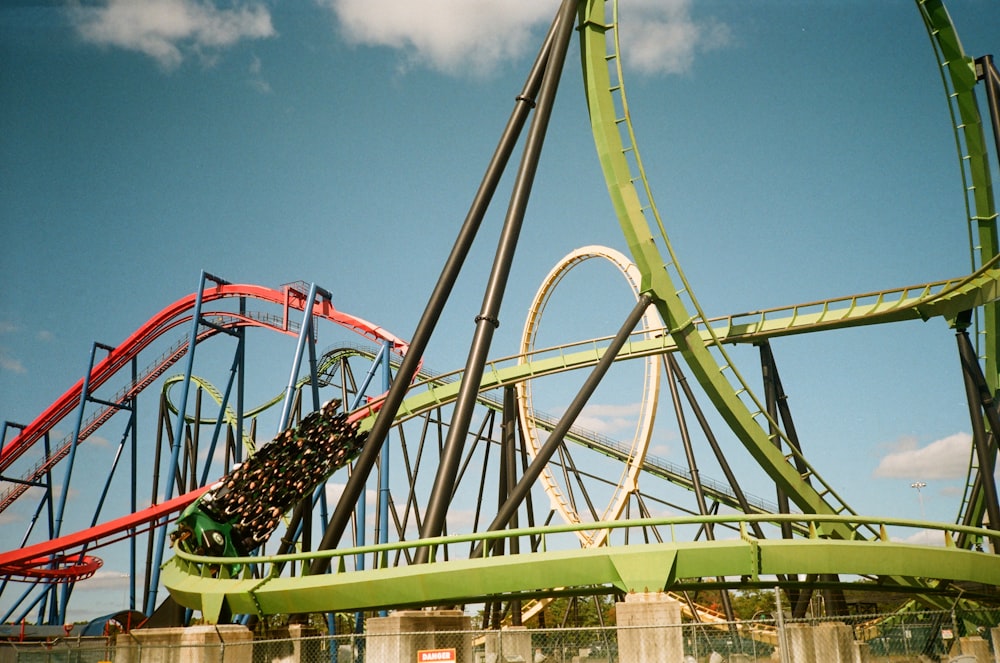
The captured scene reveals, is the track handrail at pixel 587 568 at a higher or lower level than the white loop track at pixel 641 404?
lower

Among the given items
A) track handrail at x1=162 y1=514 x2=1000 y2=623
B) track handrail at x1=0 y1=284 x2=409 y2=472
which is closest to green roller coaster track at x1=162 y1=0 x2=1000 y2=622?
track handrail at x1=162 y1=514 x2=1000 y2=623

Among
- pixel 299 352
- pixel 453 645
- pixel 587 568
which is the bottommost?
pixel 453 645

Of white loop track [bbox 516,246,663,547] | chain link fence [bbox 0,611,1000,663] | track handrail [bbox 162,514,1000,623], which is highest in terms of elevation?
white loop track [bbox 516,246,663,547]

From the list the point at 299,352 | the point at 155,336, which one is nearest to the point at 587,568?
the point at 299,352

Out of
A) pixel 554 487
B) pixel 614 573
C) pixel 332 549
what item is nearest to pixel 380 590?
pixel 332 549

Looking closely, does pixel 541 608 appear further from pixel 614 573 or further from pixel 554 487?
pixel 614 573

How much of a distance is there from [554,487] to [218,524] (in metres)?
12.7

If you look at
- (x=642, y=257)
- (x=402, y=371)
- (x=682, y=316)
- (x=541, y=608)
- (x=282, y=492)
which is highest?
(x=642, y=257)

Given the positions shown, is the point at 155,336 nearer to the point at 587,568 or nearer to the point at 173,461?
the point at 173,461

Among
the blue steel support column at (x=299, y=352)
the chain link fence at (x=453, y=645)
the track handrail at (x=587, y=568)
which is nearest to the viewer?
the chain link fence at (x=453, y=645)

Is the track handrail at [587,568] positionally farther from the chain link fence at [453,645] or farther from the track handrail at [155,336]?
Answer: the track handrail at [155,336]

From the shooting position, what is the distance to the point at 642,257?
12.6 m

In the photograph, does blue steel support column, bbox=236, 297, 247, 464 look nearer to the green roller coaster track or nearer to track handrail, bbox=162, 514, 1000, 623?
the green roller coaster track

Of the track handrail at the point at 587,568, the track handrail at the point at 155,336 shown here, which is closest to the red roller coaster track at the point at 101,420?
the track handrail at the point at 155,336
